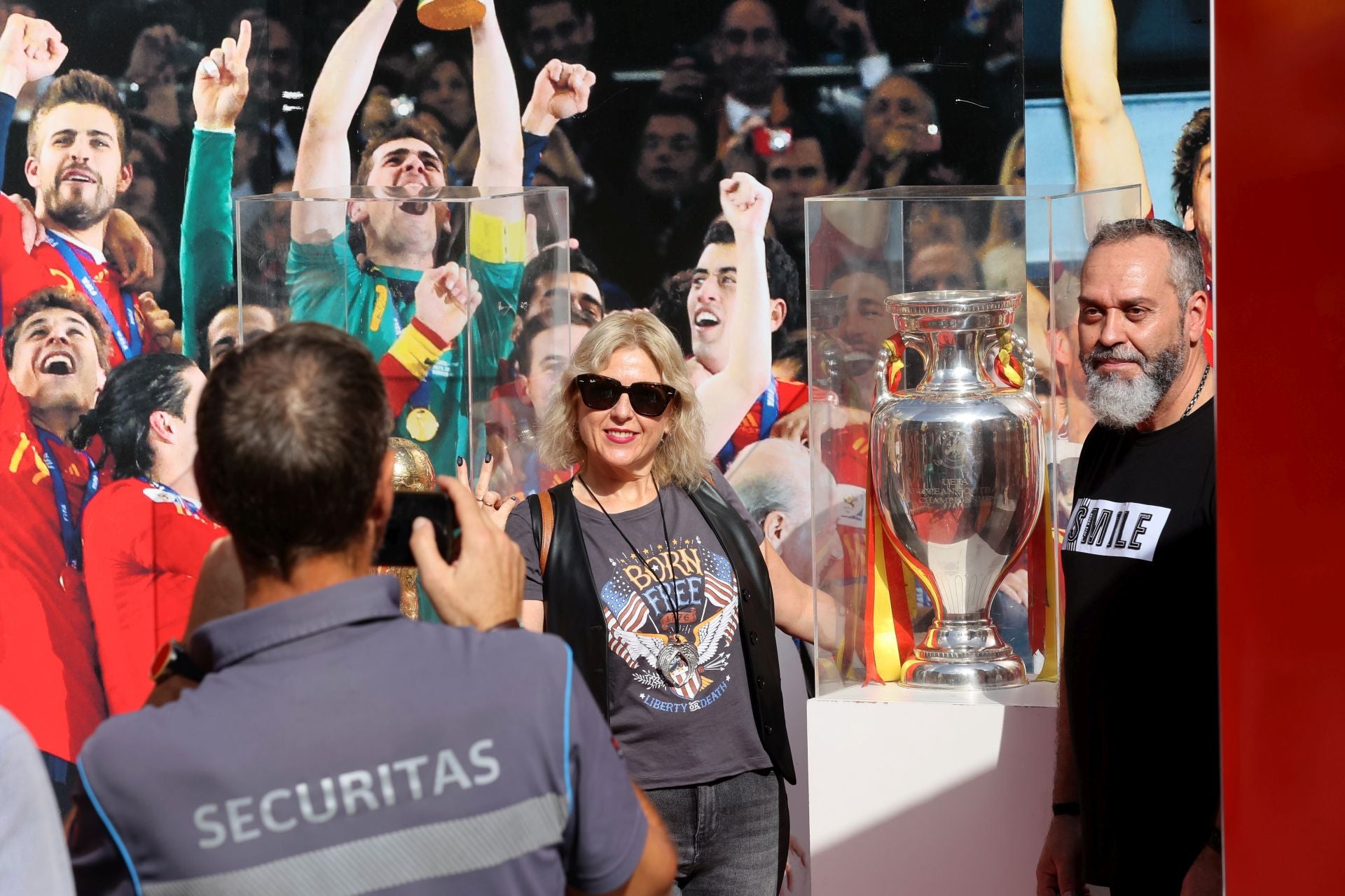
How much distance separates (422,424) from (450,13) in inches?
49.0

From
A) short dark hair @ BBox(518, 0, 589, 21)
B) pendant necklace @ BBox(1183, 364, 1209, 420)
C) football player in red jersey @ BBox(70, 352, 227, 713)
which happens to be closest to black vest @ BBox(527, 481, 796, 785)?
pendant necklace @ BBox(1183, 364, 1209, 420)

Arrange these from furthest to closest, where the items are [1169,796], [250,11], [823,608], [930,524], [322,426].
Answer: [250,11]
[823,608]
[930,524]
[1169,796]
[322,426]

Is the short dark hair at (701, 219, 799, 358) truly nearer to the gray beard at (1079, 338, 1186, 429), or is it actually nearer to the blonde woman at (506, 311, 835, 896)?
the blonde woman at (506, 311, 835, 896)

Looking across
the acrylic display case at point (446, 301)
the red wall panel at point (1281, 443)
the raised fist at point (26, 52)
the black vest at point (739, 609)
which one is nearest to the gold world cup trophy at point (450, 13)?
the acrylic display case at point (446, 301)

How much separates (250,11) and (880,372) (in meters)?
2.23

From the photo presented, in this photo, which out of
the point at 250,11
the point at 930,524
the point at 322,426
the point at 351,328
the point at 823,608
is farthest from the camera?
the point at 250,11

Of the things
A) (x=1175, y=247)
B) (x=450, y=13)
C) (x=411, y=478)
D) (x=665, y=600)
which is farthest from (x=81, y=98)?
(x=1175, y=247)

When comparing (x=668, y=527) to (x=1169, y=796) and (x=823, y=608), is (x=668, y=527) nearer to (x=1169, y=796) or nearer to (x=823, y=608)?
(x=823, y=608)

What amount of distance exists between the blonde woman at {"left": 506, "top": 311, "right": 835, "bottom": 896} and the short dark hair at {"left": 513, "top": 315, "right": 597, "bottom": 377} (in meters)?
0.59

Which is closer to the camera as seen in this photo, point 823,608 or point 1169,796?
point 1169,796

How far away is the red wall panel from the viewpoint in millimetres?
1512

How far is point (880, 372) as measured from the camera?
2.80m

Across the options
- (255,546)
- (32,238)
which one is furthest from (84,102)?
(255,546)

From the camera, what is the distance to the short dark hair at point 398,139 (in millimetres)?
3912
